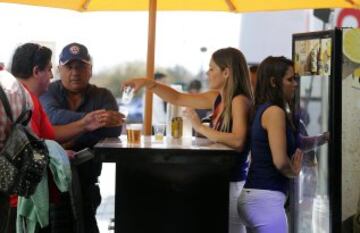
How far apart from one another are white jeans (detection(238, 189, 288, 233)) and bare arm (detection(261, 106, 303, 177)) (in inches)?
5.4

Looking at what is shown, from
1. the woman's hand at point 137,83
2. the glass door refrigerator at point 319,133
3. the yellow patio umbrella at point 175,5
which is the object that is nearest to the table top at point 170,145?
the woman's hand at point 137,83

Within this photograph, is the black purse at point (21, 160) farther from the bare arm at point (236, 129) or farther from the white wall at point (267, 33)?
the white wall at point (267, 33)

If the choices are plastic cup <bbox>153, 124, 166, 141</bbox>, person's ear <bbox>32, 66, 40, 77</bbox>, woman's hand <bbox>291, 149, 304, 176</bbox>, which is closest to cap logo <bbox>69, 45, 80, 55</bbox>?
person's ear <bbox>32, 66, 40, 77</bbox>

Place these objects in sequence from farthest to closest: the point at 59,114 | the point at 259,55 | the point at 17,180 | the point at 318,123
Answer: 1. the point at 259,55
2. the point at 318,123
3. the point at 59,114
4. the point at 17,180

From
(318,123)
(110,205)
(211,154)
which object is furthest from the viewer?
(110,205)

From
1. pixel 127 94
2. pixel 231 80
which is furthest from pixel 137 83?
pixel 231 80

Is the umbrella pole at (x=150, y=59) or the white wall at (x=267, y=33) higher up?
the white wall at (x=267, y=33)

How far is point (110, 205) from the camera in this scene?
702 centimetres

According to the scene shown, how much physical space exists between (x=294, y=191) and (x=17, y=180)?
1992mm

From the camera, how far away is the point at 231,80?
289cm

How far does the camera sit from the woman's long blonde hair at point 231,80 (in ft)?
9.42

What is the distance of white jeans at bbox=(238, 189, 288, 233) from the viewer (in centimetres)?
264

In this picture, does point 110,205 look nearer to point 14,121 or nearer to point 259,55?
point 14,121

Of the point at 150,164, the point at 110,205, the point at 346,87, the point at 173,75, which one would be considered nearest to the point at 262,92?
the point at 150,164
